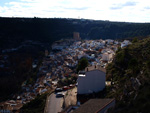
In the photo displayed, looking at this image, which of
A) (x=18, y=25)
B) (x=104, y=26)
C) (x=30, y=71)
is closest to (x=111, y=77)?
(x=30, y=71)

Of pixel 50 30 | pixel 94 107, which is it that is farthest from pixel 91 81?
pixel 50 30

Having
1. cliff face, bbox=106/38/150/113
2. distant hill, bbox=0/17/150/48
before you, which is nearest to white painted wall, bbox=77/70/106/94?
cliff face, bbox=106/38/150/113

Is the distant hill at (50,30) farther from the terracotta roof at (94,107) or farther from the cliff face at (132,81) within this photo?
the terracotta roof at (94,107)

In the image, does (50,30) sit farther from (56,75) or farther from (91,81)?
(91,81)

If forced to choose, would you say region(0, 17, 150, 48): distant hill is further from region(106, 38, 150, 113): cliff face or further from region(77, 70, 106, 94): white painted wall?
region(77, 70, 106, 94): white painted wall

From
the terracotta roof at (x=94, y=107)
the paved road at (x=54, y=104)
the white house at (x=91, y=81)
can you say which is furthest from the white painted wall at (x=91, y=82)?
the terracotta roof at (x=94, y=107)

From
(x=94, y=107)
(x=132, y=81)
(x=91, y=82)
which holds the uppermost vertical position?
(x=132, y=81)
